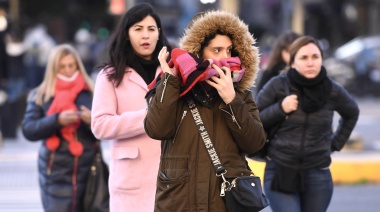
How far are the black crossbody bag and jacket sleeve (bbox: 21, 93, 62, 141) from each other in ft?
9.18

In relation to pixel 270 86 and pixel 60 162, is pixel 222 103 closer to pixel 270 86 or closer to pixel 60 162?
pixel 270 86

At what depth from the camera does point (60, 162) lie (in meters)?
7.66

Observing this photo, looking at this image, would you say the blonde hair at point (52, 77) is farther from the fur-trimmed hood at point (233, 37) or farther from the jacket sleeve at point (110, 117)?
the fur-trimmed hood at point (233, 37)

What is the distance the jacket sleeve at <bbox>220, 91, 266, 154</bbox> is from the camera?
4.94 metres

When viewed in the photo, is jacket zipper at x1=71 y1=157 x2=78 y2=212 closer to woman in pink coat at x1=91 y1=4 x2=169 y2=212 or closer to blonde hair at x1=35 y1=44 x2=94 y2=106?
blonde hair at x1=35 y1=44 x2=94 y2=106

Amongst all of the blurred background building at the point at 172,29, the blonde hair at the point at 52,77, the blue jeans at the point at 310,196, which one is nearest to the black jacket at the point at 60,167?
the blonde hair at the point at 52,77

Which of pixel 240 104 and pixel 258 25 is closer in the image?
pixel 240 104

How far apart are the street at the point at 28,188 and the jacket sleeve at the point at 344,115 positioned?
→ 384cm

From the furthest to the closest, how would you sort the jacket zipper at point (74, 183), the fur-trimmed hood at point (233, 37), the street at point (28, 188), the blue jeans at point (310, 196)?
the street at point (28, 188) < the jacket zipper at point (74, 183) < the blue jeans at point (310, 196) < the fur-trimmed hood at point (233, 37)

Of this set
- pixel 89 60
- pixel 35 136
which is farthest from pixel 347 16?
pixel 35 136

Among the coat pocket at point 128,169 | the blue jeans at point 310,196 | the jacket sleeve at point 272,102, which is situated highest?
the jacket sleeve at point 272,102

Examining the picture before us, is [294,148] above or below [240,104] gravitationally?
below

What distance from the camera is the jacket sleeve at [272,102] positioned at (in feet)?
22.7

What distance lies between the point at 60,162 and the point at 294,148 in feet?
5.94
